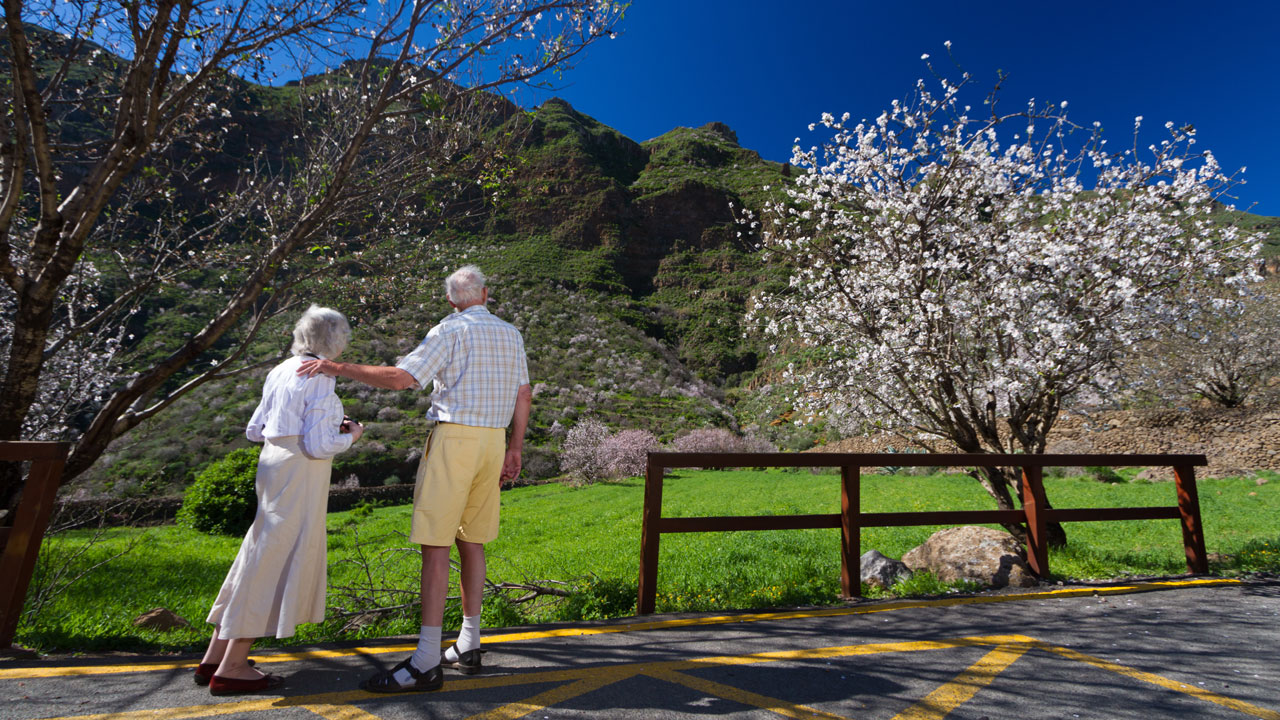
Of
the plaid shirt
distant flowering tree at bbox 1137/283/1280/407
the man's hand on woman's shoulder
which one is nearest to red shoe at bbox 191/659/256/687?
the man's hand on woman's shoulder

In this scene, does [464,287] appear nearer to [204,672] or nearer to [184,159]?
[204,672]

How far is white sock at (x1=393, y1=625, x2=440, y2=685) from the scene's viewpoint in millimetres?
2709

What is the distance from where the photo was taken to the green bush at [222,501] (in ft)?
53.1

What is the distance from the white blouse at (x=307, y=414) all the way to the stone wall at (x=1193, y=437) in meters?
19.2

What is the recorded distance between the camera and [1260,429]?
21.5 metres

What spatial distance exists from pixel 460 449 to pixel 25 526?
247 centimetres

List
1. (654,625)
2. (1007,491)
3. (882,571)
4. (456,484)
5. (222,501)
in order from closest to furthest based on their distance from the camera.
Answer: (456,484)
(654,625)
(882,571)
(1007,491)
(222,501)

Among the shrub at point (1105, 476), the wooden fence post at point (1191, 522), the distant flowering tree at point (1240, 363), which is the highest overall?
the distant flowering tree at point (1240, 363)

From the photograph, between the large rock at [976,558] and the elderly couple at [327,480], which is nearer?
the elderly couple at [327,480]

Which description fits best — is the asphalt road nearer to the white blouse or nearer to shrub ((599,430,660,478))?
the white blouse

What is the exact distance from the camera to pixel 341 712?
7.99ft

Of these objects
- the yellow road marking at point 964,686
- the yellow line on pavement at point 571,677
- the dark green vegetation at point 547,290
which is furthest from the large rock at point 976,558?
the dark green vegetation at point 547,290

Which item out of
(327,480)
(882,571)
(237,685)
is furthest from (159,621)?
(882,571)

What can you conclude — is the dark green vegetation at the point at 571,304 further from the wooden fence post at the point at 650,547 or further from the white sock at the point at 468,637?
the white sock at the point at 468,637
